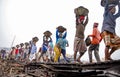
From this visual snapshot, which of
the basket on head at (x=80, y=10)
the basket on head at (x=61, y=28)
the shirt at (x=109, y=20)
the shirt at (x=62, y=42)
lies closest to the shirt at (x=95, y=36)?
the basket on head at (x=80, y=10)

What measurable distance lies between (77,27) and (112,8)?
2349 millimetres

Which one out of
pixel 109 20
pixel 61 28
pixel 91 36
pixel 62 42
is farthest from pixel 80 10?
pixel 62 42

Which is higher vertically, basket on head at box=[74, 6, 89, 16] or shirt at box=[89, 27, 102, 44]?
basket on head at box=[74, 6, 89, 16]

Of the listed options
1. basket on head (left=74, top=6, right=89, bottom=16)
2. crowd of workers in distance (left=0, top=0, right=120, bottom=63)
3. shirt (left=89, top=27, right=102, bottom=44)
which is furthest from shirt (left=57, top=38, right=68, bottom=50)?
basket on head (left=74, top=6, right=89, bottom=16)

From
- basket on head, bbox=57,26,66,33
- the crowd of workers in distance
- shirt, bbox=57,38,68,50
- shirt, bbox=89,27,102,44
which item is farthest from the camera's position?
shirt, bbox=57,38,68,50

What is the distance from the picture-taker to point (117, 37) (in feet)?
26.3

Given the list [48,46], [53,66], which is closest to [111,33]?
[53,66]

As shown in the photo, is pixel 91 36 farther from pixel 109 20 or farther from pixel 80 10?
pixel 109 20

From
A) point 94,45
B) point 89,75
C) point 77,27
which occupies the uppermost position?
point 77,27

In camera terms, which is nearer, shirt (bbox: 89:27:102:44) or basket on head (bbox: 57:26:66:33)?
shirt (bbox: 89:27:102:44)

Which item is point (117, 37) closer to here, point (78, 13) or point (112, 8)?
point (112, 8)

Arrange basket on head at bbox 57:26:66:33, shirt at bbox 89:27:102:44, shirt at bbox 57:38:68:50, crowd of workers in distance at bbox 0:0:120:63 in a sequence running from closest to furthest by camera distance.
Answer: crowd of workers in distance at bbox 0:0:120:63
shirt at bbox 89:27:102:44
basket on head at bbox 57:26:66:33
shirt at bbox 57:38:68:50

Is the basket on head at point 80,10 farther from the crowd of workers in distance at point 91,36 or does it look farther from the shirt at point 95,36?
the shirt at point 95,36

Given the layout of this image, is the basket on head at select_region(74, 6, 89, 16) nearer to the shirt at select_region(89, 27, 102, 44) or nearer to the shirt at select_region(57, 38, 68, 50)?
the shirt at select_region(89, 27, 102, 44)
